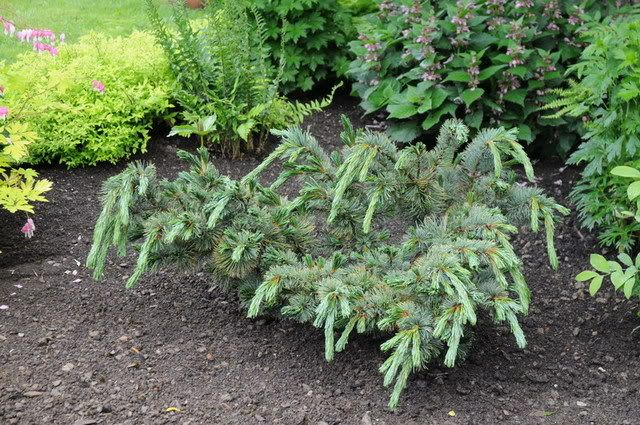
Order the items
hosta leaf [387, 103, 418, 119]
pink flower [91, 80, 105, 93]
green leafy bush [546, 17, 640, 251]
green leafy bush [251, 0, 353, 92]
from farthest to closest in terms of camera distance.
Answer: green leafy bush [251, 0, 353, 92], hosta leaf [387, 103, 418, 119], pink flower [91, 80, 105, 93], green leafy bush [546, 17, 640, 251]

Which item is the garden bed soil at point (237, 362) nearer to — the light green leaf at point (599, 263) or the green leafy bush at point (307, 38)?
the light green leaf at point (599, 263)

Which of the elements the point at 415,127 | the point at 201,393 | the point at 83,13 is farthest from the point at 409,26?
the point at 83,13

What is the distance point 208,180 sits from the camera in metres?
3.65

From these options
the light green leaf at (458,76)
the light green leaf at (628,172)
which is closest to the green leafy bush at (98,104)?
the light green leaf at (458,76)

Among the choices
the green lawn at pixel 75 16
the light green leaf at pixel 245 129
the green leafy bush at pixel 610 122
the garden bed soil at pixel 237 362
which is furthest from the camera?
the green lawn at pixel 75 16

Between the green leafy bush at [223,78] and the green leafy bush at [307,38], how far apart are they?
456 millimetres

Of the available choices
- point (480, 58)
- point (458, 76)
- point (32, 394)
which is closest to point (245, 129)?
point (458, 76)

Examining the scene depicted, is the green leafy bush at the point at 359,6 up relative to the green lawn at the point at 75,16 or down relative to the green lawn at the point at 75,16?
down

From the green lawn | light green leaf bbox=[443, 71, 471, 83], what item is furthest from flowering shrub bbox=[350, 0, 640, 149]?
the green lawn

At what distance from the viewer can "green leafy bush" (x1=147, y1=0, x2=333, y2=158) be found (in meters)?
5.28

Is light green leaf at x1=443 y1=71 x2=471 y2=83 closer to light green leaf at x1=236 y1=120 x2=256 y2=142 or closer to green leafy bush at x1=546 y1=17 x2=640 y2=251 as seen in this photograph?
green leafy bush at x1=546 y1=17 x2=640 y2=251

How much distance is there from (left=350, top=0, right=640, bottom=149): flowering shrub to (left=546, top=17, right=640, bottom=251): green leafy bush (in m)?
0.71

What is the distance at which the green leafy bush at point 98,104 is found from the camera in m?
5.12

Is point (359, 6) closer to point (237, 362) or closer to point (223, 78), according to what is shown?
point (223, 78)
